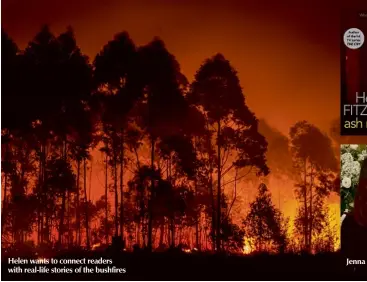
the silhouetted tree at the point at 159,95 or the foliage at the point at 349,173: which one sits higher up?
the silhouetted tree at the point at 159,95

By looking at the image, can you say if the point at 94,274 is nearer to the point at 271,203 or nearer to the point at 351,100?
the point at 271,203

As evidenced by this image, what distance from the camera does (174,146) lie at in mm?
7852

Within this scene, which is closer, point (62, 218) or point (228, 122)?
point (62, 218)

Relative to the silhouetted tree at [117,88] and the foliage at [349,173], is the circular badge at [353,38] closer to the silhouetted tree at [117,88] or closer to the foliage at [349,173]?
the foliage at [349,173]

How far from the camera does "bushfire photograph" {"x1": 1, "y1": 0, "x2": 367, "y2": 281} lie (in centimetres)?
777

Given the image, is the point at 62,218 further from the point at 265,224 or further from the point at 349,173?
the point at 349,173

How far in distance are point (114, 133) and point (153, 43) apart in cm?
110

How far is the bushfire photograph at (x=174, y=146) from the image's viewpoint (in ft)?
25.5

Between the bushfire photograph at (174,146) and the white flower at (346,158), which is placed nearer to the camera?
the bushfire photograph at (174,146)

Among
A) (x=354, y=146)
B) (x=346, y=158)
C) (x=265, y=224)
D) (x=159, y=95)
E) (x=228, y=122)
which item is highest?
(x=159, y=95)

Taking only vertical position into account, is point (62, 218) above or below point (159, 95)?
below

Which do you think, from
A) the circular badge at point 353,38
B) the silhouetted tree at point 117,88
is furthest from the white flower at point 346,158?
the silhouetted tree at point 117,88

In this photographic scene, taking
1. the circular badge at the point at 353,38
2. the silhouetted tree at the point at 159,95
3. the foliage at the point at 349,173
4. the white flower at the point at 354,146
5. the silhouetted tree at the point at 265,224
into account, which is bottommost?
the silhouetted tree at the point at 265,224

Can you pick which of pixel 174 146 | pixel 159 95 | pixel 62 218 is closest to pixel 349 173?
pixel 174 146
